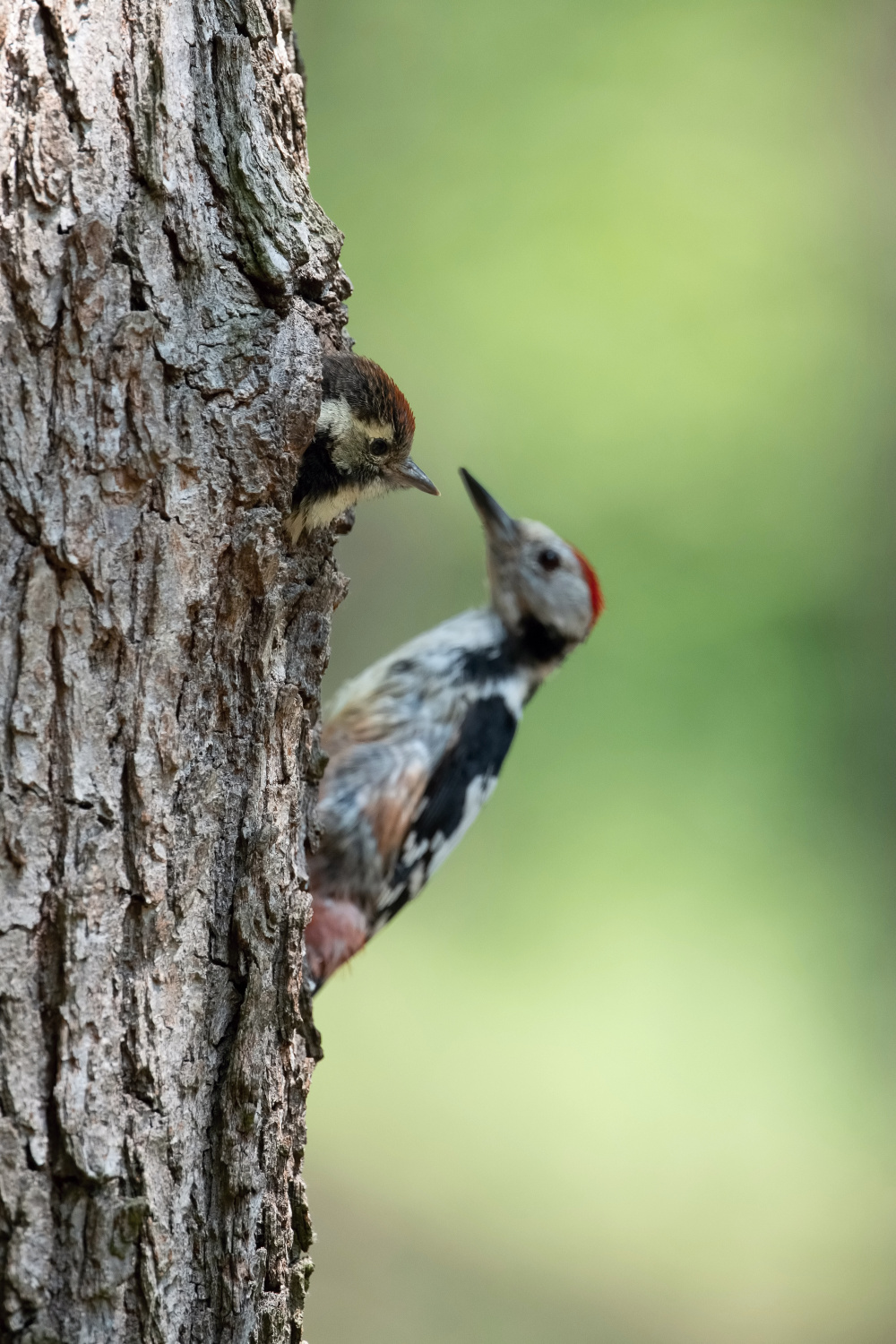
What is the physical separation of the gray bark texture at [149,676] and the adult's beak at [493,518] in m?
1.82

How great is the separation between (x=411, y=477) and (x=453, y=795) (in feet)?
4.00

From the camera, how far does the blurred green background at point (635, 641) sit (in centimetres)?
516

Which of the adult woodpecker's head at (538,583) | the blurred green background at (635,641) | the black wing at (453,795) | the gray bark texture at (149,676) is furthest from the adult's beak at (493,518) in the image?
the blurred green background at (635,641)

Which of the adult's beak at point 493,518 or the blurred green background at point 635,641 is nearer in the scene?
the adult's beak at point 493,518

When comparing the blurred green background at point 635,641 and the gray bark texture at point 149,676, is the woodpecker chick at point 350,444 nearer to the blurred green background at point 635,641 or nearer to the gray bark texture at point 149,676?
the gray bark texture at point 149,676

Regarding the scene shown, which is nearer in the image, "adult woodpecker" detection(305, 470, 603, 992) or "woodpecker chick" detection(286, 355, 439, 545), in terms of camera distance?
"woodpecker chick" detection(286, 355, 439, 545)

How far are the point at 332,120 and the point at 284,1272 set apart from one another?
546 centimetres

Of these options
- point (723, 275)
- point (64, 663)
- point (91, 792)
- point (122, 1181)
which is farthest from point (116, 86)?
point (723, 275)

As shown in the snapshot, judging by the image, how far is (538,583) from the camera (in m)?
3.26

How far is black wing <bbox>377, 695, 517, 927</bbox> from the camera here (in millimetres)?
2832

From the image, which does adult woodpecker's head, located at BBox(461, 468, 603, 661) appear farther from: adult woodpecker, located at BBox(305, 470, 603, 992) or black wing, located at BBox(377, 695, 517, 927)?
black wing, located at BBox(377, 695, 517, 927)

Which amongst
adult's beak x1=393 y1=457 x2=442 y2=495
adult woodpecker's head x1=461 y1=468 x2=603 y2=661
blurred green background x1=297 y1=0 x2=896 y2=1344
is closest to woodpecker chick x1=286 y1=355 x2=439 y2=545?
adult's beak x1=393 y1=457 x2=442 y2=495

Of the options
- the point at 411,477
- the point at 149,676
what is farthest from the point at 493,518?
the point at 149,676

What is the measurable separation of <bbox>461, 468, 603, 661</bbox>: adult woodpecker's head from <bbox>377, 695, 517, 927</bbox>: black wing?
0.31m
